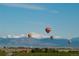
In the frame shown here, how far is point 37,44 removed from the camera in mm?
5297

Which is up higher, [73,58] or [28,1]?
[28,1]

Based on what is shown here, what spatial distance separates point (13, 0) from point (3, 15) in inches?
5.5

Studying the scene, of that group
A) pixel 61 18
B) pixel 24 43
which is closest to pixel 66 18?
pixel 61 18

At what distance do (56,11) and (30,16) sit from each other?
21cm

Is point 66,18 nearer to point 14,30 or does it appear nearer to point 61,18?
point 61,18

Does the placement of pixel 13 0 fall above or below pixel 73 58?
above

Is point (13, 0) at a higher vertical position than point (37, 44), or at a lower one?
higher

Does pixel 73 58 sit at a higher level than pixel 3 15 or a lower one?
lower

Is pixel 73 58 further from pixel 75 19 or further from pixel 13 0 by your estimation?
pixel 13 0

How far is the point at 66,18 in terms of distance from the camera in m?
5.29

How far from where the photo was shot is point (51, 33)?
17.4 feet

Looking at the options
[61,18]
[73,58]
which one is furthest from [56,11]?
[73,58]

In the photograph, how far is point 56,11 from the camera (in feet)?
17.4

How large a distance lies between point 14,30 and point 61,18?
38cm
